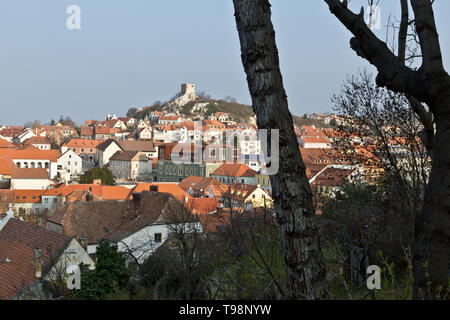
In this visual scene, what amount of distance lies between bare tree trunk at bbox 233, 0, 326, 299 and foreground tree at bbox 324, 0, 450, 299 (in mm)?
968

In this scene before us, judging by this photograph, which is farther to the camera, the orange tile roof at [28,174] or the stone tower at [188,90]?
the stone tower at [188,90]

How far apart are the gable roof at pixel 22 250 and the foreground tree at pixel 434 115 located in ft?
38.8

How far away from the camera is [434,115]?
11.9ft

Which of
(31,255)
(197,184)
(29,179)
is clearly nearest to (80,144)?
(29,179)

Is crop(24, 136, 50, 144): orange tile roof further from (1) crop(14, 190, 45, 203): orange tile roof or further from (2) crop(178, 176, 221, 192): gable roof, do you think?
(2) crop(178, 176, 221, 192): gable roof

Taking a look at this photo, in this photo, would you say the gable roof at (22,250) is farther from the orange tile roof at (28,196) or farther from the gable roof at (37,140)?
the gable roof at (37,140)

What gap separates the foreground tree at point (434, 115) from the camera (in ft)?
11.7

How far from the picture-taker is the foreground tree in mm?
3570

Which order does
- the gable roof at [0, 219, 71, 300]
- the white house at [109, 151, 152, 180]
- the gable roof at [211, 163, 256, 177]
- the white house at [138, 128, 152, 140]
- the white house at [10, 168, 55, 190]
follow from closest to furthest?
1. the gable roof at [0, 219, 71, 300]
2. the gable roof at [211, 163, 256, 177]
3. the white house at [10, 168, 55, 190]
4. the white house at [109, 151, 152, 180]
5. the white house at [138, 128, 152, 140]

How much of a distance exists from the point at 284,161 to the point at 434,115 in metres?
1.44

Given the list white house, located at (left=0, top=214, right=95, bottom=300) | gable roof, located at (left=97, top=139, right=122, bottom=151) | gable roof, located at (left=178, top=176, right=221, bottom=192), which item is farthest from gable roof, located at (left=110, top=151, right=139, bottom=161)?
white house, located at (left=0, top=214, right=95, bottom=300)

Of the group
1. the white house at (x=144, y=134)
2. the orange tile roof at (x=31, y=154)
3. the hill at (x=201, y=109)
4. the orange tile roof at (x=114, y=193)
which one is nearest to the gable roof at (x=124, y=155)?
the orange tile roof at (x=31, y=154)
